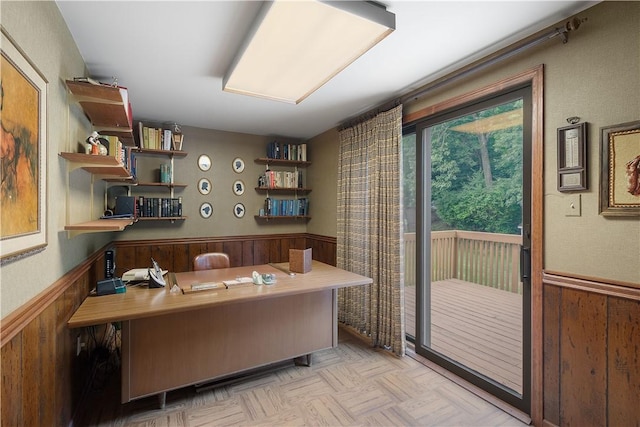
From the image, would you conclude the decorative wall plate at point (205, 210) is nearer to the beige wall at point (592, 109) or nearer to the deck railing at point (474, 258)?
the deck railing at point (474, 258)

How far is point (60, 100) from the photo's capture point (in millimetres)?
1654

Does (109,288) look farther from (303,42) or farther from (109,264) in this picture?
(303,42)

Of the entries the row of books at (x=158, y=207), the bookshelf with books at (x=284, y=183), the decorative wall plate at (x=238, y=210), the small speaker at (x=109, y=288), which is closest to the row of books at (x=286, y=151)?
the bookshelf with books at (x=284, y=183)

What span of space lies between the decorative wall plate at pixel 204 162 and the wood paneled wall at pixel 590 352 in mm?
3745

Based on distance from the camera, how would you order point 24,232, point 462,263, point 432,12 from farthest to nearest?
point 462,263, point 432,12, point 24,232

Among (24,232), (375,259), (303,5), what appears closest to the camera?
(24,232)

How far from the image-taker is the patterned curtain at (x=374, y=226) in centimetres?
282

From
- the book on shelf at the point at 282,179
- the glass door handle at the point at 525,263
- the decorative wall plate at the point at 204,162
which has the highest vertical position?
the decorative wall plate at the point at 204,162

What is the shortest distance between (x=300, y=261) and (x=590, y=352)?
2.00 m

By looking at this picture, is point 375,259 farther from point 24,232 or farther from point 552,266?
point 24,232

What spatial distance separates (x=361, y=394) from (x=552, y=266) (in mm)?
1562

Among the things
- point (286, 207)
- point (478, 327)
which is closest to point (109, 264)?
point (286, 207)

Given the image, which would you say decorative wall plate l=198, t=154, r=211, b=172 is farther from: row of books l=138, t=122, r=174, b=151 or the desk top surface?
the desk top surface

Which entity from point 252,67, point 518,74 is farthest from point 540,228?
point 252,67
